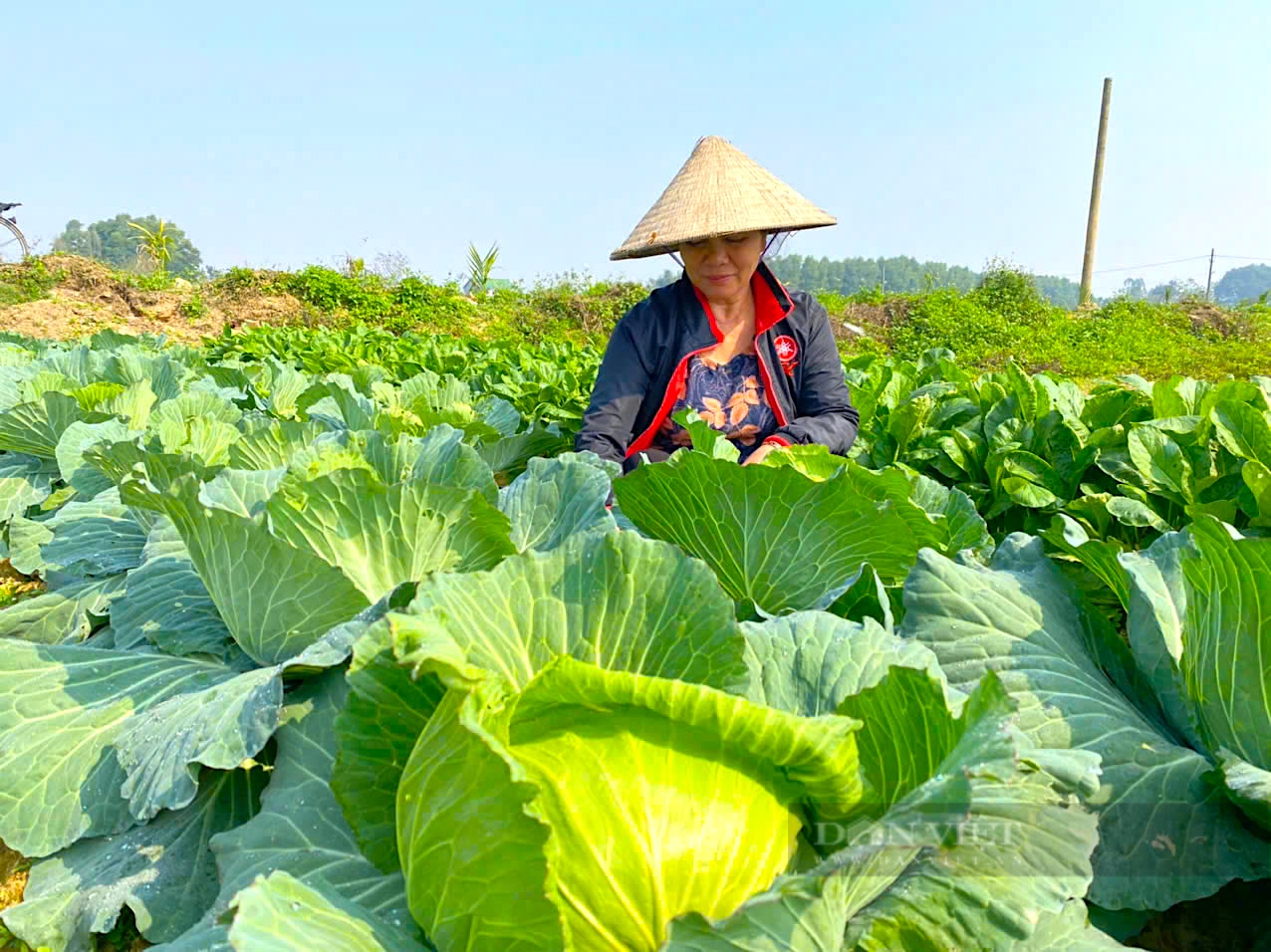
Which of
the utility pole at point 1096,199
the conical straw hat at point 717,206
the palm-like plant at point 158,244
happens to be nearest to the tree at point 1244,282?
the utility pole at point 1096,199

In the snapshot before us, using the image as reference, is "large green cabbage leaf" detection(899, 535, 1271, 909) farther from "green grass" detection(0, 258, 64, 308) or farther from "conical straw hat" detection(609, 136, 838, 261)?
"green grass" detection(0, 258, 64, 308)

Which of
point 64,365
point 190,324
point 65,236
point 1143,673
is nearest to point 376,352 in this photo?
point 64,365

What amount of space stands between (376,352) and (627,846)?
32.2 feet

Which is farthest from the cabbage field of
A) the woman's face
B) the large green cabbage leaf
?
the woman's face

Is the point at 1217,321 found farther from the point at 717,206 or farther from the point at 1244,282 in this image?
the point at 1244,282

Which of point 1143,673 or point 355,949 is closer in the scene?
point 355,949

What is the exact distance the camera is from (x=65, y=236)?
9538 centimetres

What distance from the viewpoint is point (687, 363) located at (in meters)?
3.40

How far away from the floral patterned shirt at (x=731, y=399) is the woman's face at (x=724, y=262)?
0.28 metres

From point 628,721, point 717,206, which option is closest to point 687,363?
point 717,206

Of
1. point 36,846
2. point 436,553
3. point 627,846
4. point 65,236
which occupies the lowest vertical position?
point 36,846

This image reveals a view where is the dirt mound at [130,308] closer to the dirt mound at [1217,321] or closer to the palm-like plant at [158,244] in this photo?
the palm-like plant at [158,244]

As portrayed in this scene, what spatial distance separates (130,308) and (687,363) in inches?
816

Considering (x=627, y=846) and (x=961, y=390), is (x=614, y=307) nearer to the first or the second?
(x=961, y=390)
